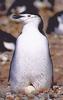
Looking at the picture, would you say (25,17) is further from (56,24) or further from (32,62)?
(56,24)

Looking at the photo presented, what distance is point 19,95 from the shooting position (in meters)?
3.57

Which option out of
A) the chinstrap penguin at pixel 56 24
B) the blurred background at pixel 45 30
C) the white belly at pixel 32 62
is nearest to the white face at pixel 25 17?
the white belly at pixel 32 62

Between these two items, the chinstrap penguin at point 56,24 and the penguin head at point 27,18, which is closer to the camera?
the penguin head at point 27,18

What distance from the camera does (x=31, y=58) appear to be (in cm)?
343

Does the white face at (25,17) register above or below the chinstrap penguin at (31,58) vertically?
above

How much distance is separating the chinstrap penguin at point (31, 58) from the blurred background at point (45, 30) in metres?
0.20

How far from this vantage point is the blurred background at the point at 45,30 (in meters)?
4.73

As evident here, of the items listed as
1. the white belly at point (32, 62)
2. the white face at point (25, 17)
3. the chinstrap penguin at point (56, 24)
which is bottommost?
the chinstrap penguin at point (56, 24)

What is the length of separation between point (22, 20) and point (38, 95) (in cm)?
58

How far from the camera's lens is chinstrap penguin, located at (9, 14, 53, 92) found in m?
3.41

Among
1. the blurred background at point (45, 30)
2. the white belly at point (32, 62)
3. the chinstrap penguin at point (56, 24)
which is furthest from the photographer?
the chinstrap penguin at point (56, 24)

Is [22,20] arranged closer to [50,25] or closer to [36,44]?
[36,44]

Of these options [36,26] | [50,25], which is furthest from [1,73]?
[50,25]

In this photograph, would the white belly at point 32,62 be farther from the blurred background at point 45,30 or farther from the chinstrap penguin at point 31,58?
the blurred background at point 45,30
